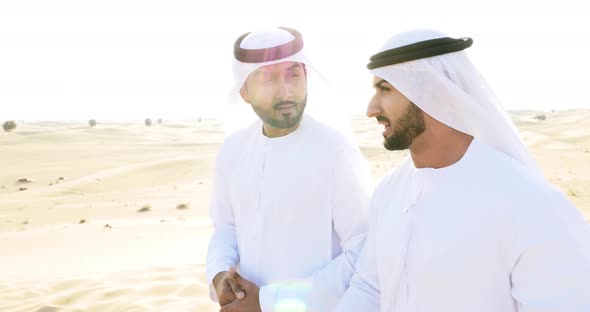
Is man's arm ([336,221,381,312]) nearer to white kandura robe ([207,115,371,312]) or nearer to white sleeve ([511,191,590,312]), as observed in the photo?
white kandura robe ([207,115,371,312])

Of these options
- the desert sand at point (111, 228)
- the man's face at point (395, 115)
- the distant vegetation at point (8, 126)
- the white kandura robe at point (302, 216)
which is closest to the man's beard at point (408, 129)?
the man's face at point (395, 115)

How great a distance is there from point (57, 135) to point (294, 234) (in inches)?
1412

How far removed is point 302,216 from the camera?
246cm

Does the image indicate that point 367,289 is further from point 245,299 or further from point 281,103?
point 281,103

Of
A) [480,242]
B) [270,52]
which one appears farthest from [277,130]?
[480,242]

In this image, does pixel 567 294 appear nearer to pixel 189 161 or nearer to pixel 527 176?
pixel 527 176

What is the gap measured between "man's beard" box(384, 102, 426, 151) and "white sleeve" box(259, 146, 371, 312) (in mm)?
574

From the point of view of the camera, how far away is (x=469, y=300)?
1659 millimetres

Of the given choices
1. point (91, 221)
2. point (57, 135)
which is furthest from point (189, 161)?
point (57, 135)

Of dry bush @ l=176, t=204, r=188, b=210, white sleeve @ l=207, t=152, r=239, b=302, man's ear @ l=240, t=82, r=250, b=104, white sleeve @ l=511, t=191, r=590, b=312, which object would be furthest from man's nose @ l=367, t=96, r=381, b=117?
dry bush @ l=176, t=204, r=188, b=210

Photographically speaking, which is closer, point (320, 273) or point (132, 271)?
point (320, 273)

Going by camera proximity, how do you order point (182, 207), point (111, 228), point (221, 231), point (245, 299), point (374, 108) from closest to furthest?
point (374, 108), point (245, 299), point (221, 231), point (111, 228), point (182, 207)

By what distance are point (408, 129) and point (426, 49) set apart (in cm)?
29

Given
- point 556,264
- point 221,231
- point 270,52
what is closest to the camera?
point 556,264
